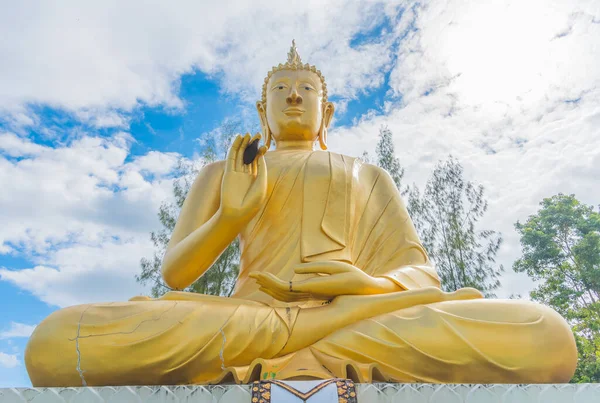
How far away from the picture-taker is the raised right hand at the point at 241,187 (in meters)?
3.17

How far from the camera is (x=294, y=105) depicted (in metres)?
4.32

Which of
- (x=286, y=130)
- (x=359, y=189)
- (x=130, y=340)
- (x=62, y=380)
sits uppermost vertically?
(x=286, y=130)

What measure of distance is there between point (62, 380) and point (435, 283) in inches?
84.0

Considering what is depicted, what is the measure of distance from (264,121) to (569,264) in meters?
9.33

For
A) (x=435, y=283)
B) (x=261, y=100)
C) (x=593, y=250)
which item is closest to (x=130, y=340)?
(x=435, y=283)

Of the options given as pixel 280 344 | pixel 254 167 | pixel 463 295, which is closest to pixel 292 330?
pixel 280 344

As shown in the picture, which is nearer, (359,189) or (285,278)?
(285,278)

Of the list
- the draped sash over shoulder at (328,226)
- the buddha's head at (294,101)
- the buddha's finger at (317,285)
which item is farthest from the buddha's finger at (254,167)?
the buddha's head at (294,101)

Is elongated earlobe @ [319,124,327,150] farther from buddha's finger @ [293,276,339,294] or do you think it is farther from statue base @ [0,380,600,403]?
statue base @ [0,380,600,403]

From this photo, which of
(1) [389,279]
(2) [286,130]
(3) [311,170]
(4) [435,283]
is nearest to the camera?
(1) [389,279]

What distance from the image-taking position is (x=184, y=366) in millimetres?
2600

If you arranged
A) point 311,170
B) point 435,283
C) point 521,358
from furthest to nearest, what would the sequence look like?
point 311,170 → point 435,283 → point 521,358

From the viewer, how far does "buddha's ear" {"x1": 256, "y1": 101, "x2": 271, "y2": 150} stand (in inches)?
185

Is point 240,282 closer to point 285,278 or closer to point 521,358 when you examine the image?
point 285,278
